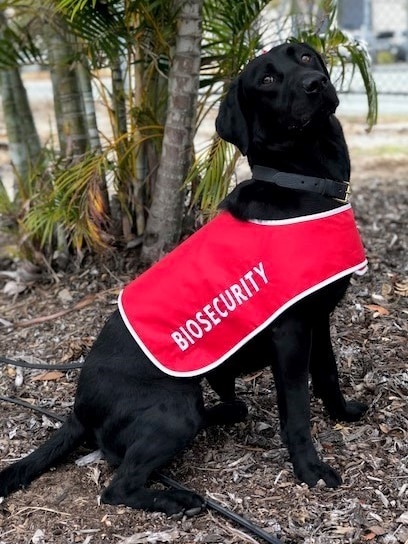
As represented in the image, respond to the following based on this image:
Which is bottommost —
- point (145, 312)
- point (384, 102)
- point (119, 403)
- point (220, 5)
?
point (384, 102)

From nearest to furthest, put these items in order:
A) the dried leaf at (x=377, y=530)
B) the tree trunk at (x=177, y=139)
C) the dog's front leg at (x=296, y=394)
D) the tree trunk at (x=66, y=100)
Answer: the dried leaf at (x=377, y=530) < the dog's front leg at (x=296, y=394) < the tree trunk at (x=177, y=139) < the tree trunk at (x=66, y=100)

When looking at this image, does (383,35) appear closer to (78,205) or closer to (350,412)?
(78,205)

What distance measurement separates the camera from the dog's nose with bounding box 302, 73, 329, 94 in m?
2.83

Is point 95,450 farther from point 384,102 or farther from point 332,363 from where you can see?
point 384,102

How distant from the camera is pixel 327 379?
3.39 meters

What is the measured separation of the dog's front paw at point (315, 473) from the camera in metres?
3.02

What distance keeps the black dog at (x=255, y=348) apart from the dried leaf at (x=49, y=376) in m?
0.90

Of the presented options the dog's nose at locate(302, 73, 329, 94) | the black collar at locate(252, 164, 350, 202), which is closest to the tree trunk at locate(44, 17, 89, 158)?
the black collar at locate(252, 164, 350, 202)

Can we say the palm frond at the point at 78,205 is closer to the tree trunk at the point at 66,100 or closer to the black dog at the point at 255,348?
the tree trunk at the point at 66,100

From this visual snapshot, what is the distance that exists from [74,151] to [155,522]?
9.28ft

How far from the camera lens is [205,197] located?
14.5 feet

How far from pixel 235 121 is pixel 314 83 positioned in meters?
0.39

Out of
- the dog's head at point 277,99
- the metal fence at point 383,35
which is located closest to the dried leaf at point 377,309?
the dog's head at point 277,99

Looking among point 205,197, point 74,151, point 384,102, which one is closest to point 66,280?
point 74,151
